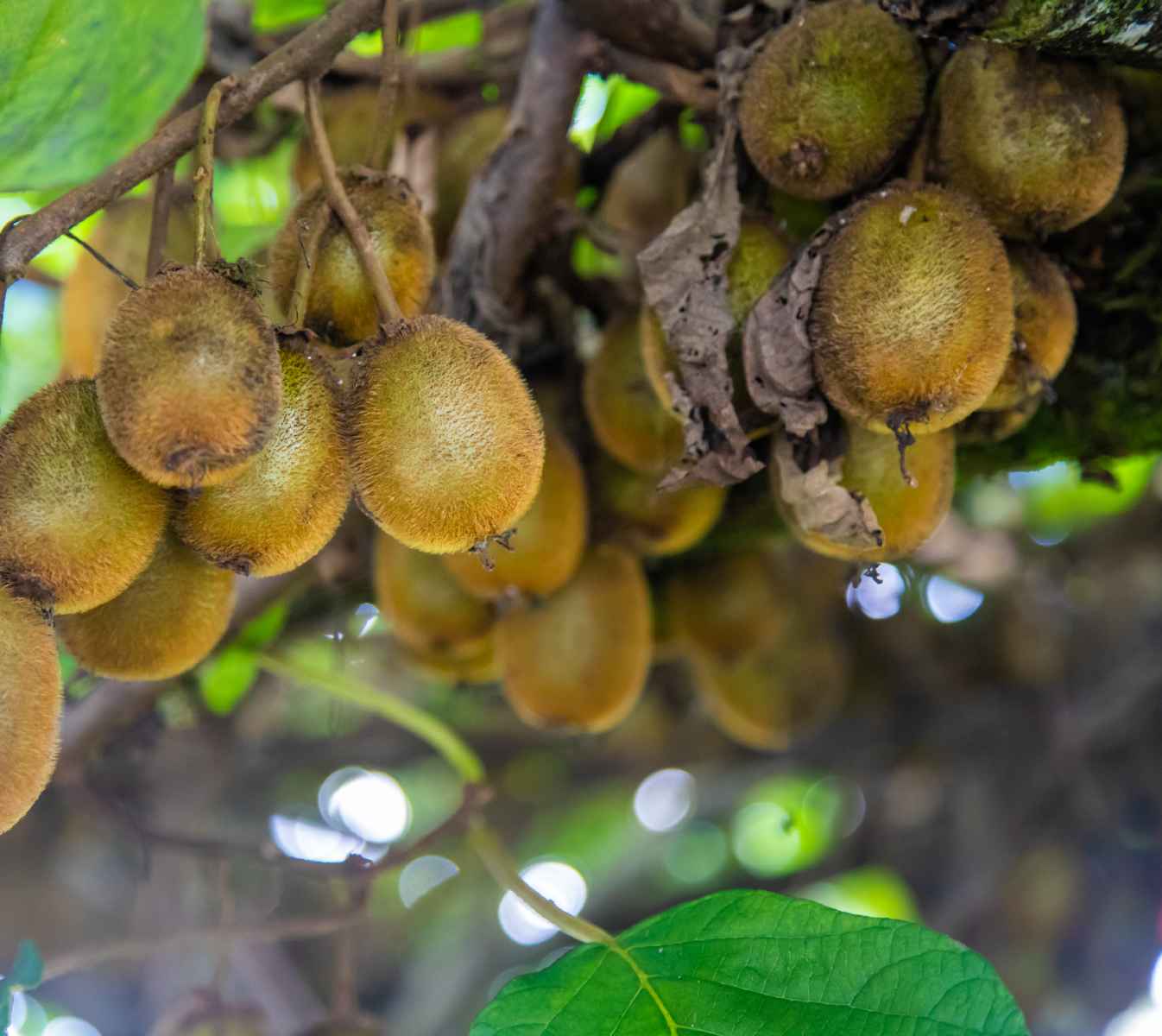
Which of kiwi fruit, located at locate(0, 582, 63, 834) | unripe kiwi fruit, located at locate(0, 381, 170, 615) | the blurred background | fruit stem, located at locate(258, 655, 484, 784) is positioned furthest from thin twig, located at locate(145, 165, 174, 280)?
the blurred background

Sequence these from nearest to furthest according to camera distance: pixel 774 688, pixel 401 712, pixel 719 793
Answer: pixel 401 712
pixel 774 688
pixel 719 793

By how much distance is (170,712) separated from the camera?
221 cm

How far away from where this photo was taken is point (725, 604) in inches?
75.4

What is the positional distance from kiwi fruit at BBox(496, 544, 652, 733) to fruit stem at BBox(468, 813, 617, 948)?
6.7 inches

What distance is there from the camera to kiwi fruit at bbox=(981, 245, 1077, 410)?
1.25 metres

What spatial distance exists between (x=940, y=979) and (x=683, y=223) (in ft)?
2.36

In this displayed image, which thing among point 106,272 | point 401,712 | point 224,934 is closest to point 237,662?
point 401,712

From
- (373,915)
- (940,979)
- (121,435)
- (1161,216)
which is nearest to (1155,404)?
(1161,216)

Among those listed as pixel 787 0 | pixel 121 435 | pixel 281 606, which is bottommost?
pixel 281 606

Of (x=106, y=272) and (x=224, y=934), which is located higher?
(x=106, y=272)

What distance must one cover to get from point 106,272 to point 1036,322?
113 cm

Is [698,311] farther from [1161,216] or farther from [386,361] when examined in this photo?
[1161,216]

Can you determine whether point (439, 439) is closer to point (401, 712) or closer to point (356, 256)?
point (356, 256)

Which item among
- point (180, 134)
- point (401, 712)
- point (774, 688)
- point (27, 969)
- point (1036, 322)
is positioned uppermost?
point (180, 134)
